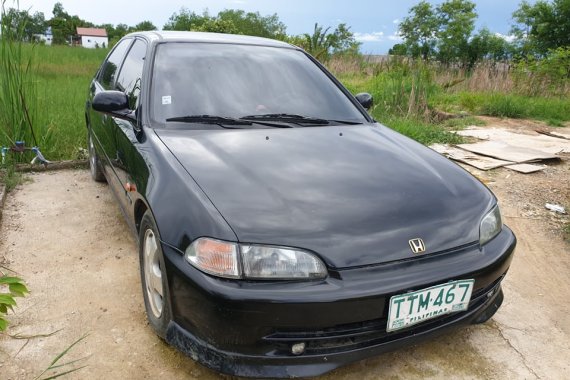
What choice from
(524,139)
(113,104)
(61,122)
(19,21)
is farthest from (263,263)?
(524,139)

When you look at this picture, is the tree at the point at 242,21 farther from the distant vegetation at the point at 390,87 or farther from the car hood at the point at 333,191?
the car hood at the point at 333,191

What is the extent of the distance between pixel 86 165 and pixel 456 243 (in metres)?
4.02

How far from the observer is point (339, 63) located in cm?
1377

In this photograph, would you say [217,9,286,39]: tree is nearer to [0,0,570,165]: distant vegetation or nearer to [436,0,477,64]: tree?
[436,0,477,64]: tree

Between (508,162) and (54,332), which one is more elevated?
(508,162)

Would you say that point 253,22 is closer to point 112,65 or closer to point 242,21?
point 242,21

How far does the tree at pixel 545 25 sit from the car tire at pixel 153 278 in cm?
2910

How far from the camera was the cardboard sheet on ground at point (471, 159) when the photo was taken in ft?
16.7

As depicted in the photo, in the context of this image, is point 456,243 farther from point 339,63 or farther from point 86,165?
point 339,63

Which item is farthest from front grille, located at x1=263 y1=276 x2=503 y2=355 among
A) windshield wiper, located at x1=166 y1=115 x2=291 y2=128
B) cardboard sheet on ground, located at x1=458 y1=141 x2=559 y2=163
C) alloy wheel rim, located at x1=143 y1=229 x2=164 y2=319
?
cardboard sheet on ground, located at x1=458 y1=141 x2=559 y2=163

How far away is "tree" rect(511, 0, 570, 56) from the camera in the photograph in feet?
85.2

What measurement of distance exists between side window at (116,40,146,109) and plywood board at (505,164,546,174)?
13.2 feet

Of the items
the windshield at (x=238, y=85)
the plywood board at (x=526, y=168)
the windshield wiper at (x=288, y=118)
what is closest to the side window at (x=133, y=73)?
the windshield at (x=238, y=85)

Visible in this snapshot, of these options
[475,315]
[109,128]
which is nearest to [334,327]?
[475,315]
